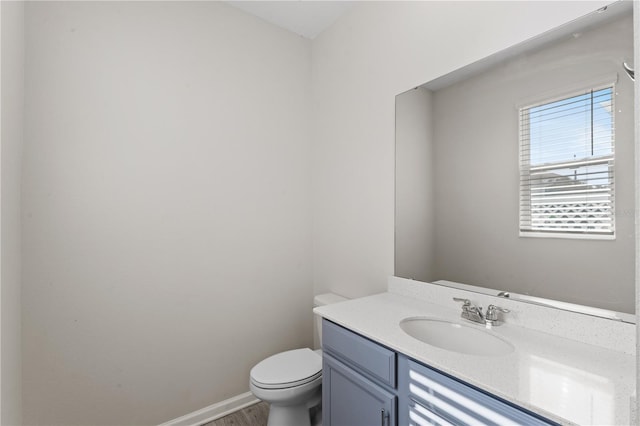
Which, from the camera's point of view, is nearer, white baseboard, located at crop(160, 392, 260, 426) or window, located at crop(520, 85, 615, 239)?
window, located at crop(520, 85, 615, 239)

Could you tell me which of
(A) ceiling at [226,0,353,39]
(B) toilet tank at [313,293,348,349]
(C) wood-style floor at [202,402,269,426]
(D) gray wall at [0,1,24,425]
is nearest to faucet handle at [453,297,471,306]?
(B) toilet tank at [313,293,348,349]

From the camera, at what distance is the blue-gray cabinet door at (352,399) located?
118 centimetres

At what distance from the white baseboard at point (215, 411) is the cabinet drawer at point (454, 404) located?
1450mm

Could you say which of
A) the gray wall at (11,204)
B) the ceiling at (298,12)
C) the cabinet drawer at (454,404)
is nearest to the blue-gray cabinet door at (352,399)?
the cabinet drawer at (454,404)

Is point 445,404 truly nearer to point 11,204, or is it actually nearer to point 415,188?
point 415,188

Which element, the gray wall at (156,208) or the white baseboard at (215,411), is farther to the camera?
the white baseboard at (215,411)

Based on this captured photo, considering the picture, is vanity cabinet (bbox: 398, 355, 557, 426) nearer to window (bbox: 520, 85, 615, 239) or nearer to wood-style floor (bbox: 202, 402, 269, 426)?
window (bbox: 520, 85, 615, 239)

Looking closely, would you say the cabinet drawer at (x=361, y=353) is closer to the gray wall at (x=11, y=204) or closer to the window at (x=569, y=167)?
the window at (x=569, y=167)

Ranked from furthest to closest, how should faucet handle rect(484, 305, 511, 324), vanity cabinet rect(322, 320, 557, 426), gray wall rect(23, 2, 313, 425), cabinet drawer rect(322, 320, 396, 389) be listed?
gray wall rect(23, 2, 313, 425) < faucet handle rect(484, 305, 511, 324) < cabinet drawer rect(322, 320, 396, 389) < vanity cabinet rect(322, 320, 557, 426)

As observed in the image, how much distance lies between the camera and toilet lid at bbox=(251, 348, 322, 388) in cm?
164

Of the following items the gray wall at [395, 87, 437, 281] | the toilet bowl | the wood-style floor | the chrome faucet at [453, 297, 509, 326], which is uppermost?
A: the gray wall at [395, 87, 437, 281]

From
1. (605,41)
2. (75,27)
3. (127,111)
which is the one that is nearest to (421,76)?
(605,41)

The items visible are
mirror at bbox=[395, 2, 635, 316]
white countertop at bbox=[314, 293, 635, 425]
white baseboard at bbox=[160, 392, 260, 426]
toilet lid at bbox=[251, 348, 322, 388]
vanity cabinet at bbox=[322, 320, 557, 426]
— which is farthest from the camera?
white baseboard at bbox=[160, 392, 260, 426]

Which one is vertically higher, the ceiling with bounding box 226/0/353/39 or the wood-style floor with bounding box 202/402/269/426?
the ceiling with bounding box 226/0/353/39
